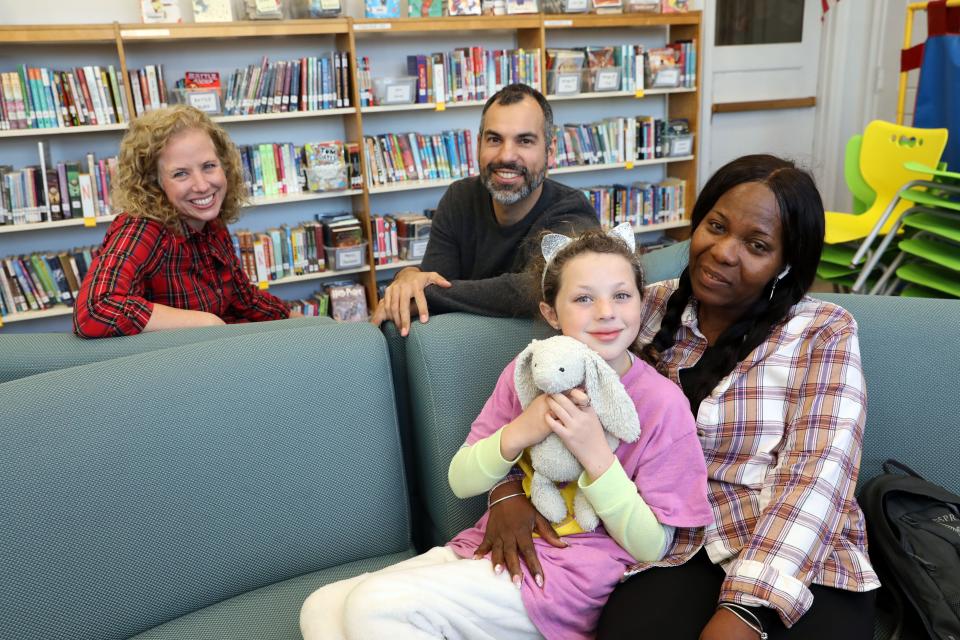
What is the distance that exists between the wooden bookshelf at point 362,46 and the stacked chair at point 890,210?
1300 mm

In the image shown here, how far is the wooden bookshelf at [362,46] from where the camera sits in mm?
3326

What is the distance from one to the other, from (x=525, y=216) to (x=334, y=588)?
4.02 feet

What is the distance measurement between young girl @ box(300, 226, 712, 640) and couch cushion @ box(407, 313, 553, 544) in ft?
0.83

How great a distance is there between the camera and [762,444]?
1258 mm

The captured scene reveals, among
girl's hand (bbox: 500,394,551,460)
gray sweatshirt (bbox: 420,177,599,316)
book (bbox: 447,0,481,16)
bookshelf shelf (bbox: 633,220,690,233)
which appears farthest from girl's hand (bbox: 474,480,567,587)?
bookshelf shelf (bbox: 633,220,690,233)

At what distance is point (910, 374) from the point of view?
1.42 metres

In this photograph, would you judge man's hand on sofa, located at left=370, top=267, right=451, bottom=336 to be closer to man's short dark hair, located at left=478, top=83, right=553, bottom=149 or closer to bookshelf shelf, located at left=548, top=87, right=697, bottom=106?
man's short dark hair, located at left=478, top=83, right=553, bottom=149

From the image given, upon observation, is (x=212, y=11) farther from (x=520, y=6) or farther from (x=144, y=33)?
(x=520, y=6)

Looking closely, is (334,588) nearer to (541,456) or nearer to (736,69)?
(541,456)

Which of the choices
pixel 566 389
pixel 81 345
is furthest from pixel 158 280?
pixel 566 389

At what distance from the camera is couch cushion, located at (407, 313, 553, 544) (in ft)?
5.02

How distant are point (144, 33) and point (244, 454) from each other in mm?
2680

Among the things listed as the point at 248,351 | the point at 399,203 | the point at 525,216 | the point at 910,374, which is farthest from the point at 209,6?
the point at 910,374

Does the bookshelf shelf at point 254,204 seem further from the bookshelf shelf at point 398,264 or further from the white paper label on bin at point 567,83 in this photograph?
the white paper label on bin at point 567,83
